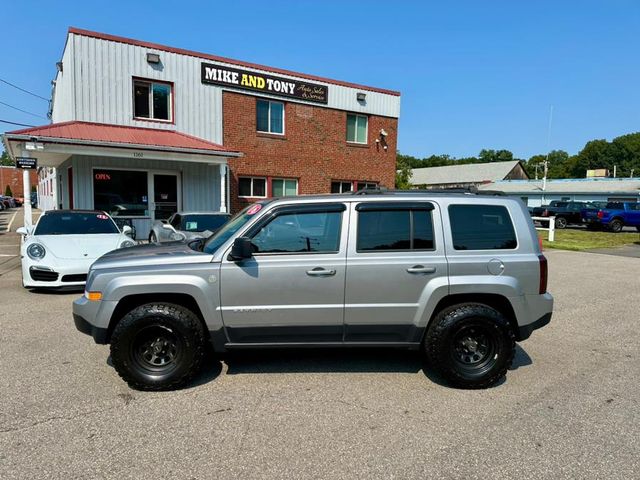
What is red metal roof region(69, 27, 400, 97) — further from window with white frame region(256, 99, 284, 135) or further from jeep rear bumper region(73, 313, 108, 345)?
jeep rear bumper region(73, 313, 108, 345)

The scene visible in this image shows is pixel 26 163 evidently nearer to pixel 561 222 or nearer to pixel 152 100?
pixel 152 100

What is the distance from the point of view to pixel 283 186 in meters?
19.4

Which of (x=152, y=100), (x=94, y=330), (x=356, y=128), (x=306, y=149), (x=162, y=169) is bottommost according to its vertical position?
(x=94, y=330)

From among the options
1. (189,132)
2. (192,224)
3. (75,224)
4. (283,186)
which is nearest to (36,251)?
(75,224)

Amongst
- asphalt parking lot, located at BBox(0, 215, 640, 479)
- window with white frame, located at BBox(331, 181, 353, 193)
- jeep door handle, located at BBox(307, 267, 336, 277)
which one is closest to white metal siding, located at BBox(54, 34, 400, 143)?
window with white frame, located at BBox(331, 181, 353, 193)

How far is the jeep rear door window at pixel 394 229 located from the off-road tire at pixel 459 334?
0.71 meters

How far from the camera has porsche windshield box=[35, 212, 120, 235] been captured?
8617 millimetres

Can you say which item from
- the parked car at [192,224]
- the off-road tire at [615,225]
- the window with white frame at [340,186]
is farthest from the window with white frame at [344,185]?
→ the off-road tire at [615,225]

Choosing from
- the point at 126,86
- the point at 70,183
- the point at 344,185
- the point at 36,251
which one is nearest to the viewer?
the point at 36,251

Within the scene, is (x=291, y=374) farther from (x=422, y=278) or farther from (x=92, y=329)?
(x=92, y=329)

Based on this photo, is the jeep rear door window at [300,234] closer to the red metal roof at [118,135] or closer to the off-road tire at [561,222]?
the red metal roof at [118,135]

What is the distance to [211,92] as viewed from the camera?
55.9 ft

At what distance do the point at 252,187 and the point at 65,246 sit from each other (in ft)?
35.6

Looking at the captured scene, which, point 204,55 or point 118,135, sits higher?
point 204,55
